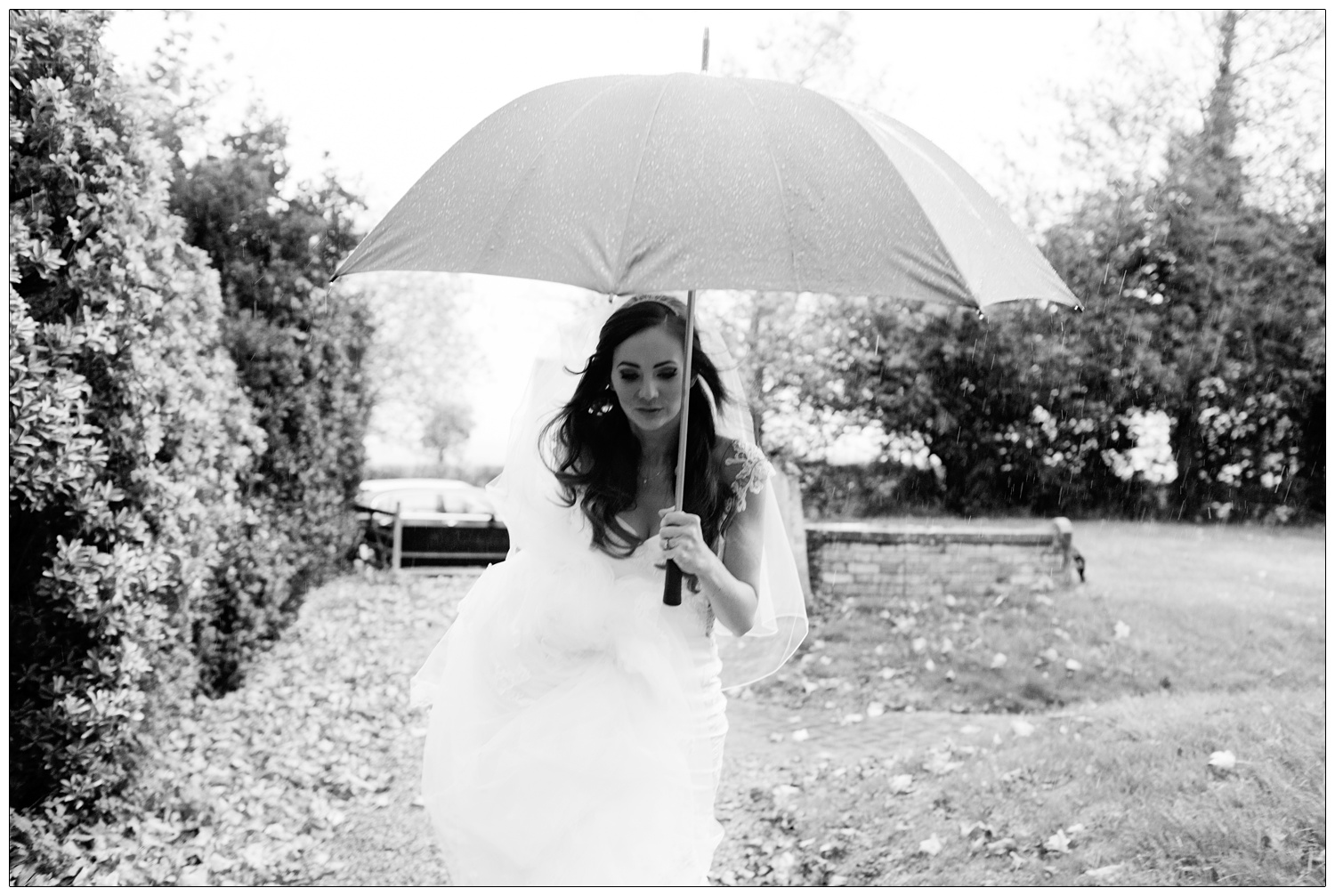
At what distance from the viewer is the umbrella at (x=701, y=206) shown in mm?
2105

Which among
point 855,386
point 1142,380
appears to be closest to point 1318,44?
point 1142,380

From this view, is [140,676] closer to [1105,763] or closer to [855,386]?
[1105,763]

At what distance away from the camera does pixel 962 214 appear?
2393mm

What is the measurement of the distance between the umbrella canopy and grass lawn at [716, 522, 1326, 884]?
304 centimetres

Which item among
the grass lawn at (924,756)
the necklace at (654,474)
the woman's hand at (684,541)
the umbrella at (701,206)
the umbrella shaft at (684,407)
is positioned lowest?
the grass lawn at (924,756)

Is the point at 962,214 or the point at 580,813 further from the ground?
the point at 962,214

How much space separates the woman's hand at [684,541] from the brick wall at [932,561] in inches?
258

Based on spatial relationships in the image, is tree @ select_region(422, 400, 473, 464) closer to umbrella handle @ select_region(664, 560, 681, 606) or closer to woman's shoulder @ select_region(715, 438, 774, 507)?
woman's shoulder @ select_region(715, 438, 774, 507)

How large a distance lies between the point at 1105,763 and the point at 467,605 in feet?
12.1

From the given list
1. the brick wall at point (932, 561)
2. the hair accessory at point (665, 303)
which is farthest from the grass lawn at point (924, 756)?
the hair accessory at point (665, 303)

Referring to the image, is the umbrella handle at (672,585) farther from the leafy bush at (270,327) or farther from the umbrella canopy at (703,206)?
the leafy bush at (270,327)

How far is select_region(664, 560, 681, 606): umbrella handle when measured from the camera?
2.48 meters

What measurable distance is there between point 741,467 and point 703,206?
0.80 m

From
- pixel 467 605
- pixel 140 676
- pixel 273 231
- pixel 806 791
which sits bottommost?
pixel 806 791
